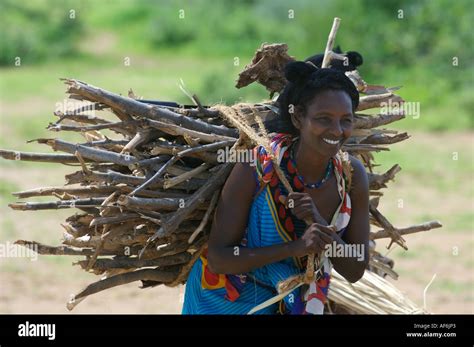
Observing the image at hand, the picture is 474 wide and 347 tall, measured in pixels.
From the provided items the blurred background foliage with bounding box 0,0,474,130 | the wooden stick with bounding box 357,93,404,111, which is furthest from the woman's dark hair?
the blurred background foliage with bounding box 0,0,474,130

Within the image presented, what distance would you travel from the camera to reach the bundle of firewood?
376 centimetres

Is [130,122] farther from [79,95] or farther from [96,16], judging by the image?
[96,16]

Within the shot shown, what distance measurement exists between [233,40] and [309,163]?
18.4m

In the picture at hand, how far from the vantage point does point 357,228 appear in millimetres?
3625

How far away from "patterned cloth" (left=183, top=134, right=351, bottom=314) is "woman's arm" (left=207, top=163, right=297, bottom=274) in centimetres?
4

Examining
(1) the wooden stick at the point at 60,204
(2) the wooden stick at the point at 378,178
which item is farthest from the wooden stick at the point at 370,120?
(1) the wooden stick at the point at 60,204

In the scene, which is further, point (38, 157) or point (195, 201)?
point (38, 157)

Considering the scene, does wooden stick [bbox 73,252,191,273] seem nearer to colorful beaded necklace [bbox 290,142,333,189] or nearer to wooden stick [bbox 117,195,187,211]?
wooden stick [bbox 117,195,187,211]

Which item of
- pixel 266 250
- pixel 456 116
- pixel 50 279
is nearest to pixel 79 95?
pixel 266 250

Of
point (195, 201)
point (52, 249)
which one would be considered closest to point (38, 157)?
point (52, 249)

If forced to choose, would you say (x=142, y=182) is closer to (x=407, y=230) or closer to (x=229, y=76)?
(x=407, y=230)

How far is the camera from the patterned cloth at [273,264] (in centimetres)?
354

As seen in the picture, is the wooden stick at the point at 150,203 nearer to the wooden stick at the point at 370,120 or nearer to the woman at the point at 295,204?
the woman at the point at 295,204

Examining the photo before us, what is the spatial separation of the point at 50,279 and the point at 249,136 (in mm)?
4963
